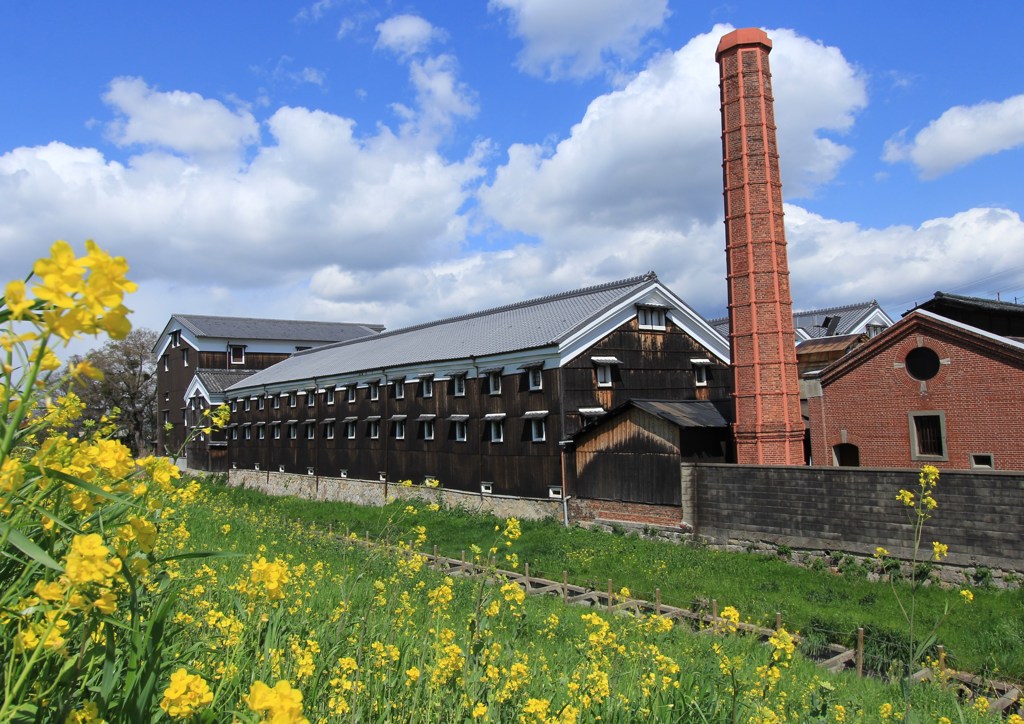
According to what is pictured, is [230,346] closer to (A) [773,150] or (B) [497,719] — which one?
Result: (A) [773,150]

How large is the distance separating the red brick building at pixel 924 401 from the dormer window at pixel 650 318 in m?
5.93

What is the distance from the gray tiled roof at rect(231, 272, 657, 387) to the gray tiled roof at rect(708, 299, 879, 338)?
15.3 metres

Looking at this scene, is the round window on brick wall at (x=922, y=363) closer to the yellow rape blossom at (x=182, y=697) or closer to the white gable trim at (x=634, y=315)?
the white gable trim at (x=634, y=315)

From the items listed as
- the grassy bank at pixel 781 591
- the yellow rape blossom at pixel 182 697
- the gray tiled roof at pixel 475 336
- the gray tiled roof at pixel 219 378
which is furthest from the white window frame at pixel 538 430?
the gray tiled roof at pixel 219 378

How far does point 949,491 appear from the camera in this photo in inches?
587

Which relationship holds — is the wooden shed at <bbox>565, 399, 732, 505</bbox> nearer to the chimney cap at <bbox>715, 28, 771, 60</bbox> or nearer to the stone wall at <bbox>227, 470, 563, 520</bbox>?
the stone wall at <bbox>227, 470, 563, 520</bbox>

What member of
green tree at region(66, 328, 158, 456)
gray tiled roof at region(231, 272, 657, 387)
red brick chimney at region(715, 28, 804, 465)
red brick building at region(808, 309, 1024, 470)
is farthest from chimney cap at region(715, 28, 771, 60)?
green tree at region(66, 328, 158, 456)

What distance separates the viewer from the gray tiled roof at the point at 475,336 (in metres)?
25.2

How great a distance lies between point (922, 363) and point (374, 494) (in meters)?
22.9

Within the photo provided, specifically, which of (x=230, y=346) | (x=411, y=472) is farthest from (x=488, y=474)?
(x=230, y=346)

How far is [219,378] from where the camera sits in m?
45.8

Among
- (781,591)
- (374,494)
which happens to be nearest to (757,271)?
(781,591)

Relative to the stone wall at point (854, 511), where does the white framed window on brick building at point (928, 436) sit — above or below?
above

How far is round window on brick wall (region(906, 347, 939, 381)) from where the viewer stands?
1994 centimetres
